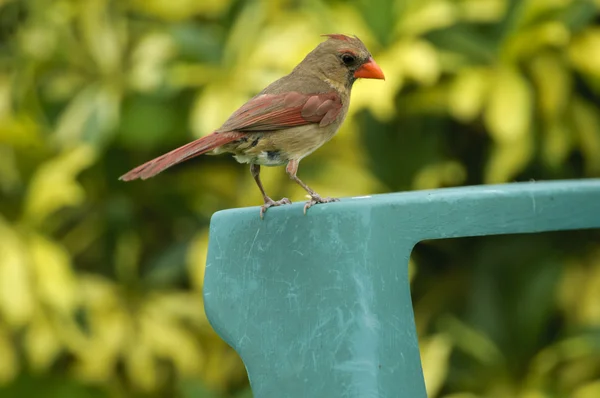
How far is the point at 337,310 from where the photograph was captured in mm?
1868

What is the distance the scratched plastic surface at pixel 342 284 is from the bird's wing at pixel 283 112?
53 centimetres

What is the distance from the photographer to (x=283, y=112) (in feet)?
8.57

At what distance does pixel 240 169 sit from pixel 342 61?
142 cm

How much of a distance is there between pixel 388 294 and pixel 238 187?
2302 millimetres

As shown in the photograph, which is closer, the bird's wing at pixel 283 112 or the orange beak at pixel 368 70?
the bird's wing at pixel 283 112

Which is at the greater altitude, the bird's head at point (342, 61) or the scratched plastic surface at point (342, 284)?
the bird's head at point (342, 61)

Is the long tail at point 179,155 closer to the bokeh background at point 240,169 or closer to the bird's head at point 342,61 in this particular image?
the bird's head at point 342,61

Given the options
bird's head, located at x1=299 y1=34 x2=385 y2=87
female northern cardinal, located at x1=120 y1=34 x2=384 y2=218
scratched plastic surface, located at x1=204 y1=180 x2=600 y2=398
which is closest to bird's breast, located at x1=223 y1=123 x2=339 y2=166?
female northern cardinal, located at x1=120 y1=34 x2=384 y2=218

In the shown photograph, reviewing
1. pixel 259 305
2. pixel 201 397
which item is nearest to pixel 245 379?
pixel 201 397

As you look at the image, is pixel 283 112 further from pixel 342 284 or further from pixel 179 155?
pixel 342 284

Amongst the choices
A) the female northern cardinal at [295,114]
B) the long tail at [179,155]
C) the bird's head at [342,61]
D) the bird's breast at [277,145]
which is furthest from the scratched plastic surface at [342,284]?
the bird's head at [342,61]

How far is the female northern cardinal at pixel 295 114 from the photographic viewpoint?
8.36ft

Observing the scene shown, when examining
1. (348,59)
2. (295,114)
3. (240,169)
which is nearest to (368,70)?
(348,59)

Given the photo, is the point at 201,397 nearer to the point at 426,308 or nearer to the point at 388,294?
the point at 426,308
